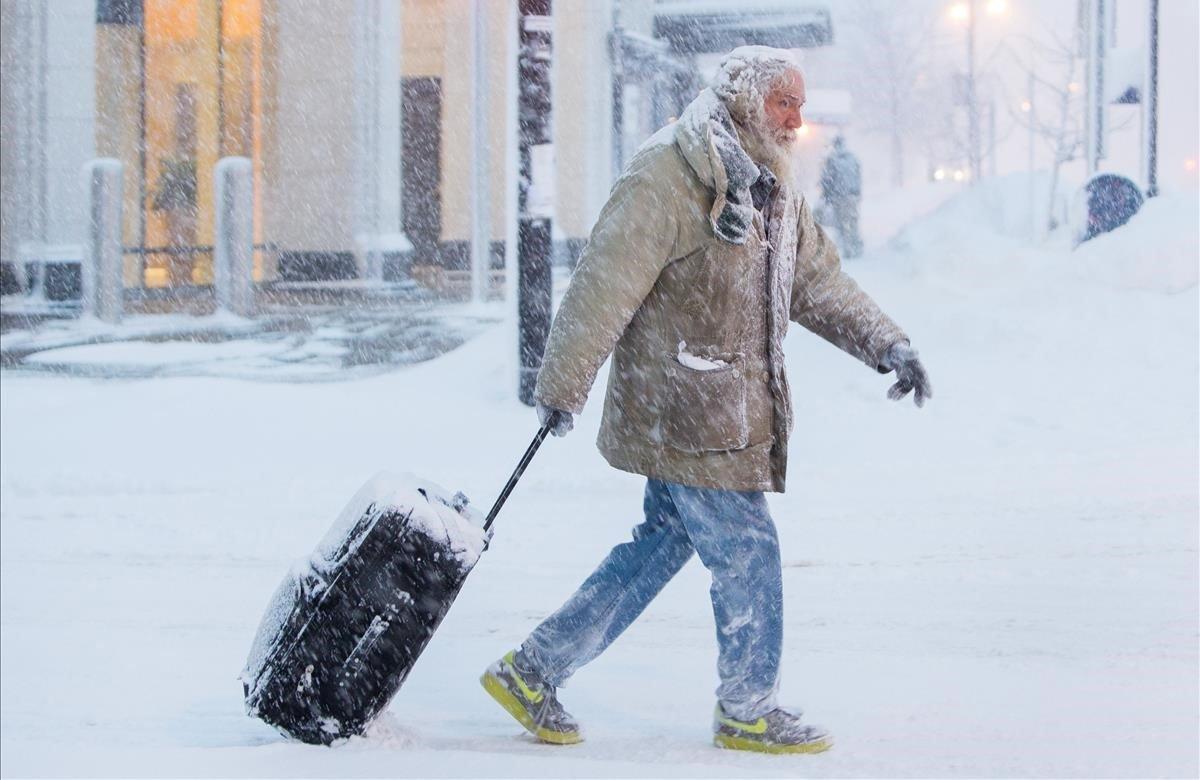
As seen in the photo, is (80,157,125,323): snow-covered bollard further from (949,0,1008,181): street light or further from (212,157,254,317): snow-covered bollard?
(949,0,1008,181): street light

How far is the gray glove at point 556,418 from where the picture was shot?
3.35m

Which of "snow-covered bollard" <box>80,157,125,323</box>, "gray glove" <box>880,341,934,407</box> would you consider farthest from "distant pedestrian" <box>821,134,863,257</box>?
"gray glove" <box>880,341,934,407</box>

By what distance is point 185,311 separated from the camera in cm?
1397

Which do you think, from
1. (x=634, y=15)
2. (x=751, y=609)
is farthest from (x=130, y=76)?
(x=751, y=609)

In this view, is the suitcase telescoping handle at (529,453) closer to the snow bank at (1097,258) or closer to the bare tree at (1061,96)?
the snow bank at (1097,258)

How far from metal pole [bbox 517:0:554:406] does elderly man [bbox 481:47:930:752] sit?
4836 millimetres

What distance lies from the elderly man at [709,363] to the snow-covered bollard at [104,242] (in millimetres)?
9692

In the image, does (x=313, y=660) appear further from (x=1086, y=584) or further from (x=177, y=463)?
(x=177, y=463)

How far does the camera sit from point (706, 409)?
340cm

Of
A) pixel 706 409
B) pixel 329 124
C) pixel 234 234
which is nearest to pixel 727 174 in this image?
pixel 706 409

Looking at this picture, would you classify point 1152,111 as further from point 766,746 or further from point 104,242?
point 766,746

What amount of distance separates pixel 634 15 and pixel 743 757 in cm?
1862

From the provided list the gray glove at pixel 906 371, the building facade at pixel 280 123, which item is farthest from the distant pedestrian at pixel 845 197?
the gray glove at pixel 906 371

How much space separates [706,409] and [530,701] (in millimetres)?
879
